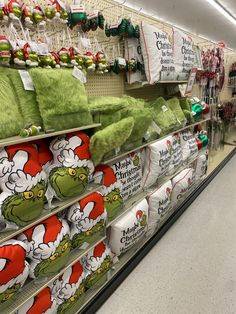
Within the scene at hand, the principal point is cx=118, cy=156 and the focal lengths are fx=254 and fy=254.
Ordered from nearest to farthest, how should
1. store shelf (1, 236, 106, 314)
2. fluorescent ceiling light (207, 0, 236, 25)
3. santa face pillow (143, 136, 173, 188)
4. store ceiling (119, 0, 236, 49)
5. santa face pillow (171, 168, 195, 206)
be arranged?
store shelf (1, 236, 106, 314)
santa face pillow (143, 136, 173, 188)
santa face pillow (171, 168, 195, 206)
store ceiling (119, 0, 236, 49)
fluorescent ceiling light (207, 0, 236, 25)

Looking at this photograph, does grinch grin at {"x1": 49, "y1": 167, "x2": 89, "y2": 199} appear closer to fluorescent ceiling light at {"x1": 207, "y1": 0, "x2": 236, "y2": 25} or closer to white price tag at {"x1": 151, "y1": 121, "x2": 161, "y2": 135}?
white price tag at {"x1": 151, "y1": 121, "x2": 161, "y2": 135}

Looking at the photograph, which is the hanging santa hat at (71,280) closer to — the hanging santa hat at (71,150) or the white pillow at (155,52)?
the hanging santa hat at (71,150)

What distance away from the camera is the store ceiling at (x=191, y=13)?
6809mm

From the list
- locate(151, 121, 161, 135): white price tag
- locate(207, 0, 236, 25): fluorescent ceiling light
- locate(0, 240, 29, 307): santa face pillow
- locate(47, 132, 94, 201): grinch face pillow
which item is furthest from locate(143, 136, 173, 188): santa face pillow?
locate(207, 0, 236, 25): fluorescent ceiling light

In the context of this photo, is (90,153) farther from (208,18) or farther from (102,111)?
(208,18)

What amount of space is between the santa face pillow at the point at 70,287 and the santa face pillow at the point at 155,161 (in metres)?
0.85

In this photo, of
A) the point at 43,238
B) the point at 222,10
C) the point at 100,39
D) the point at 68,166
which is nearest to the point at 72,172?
the point at 68,166

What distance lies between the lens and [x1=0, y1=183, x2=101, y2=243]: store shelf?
107cm

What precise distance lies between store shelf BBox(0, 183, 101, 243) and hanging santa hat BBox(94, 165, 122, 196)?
6 cm

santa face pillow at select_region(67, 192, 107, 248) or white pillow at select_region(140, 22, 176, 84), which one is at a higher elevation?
white pillow at select_region(140, 22, 176, 84)

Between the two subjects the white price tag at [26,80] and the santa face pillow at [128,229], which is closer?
the white price tag at [26,80]

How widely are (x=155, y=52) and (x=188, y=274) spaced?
171cm


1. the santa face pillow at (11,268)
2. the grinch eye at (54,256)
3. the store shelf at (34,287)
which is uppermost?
the santa face pillow at (11,268)

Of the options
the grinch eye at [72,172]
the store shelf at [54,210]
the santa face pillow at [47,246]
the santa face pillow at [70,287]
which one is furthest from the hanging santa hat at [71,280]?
the grinch eye at [72,172]
